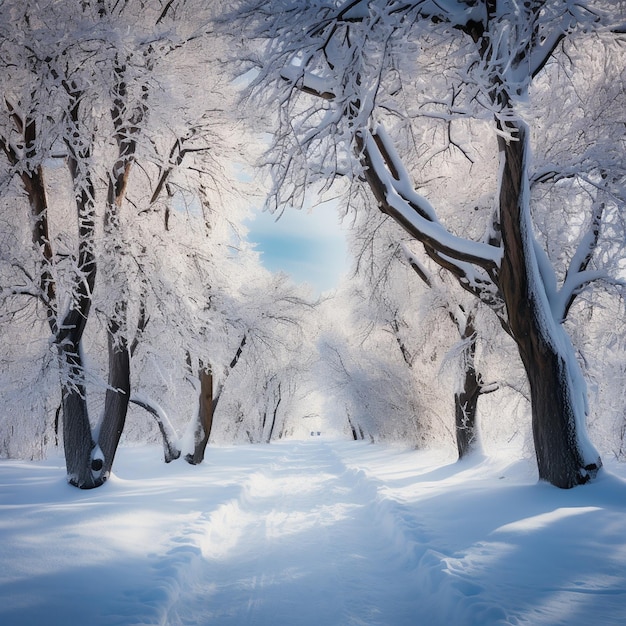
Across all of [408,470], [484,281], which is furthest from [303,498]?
[484,281]

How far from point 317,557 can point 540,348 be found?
4305 mm

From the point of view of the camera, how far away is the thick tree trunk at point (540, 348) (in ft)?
18.9

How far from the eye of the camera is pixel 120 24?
6.20 metres

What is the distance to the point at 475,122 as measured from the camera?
→ 7320mm

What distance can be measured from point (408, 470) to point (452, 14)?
33.6 ft

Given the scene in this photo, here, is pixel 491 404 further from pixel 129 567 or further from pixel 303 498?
pixel 129 567

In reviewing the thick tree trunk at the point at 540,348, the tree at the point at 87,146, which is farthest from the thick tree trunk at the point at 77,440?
the thick tree trunk at the point at 540,348

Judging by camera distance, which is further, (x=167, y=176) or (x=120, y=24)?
(x=167, y=176)

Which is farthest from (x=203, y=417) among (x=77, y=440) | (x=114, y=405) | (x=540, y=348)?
(x=540, y=348)

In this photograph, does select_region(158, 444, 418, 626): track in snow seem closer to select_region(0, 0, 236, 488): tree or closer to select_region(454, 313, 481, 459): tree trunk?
select_region(0, 0, 236, 488): tree

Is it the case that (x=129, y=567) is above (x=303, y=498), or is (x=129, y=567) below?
above

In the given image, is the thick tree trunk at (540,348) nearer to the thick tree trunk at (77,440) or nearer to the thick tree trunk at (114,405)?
the thick tree trunk at (114,405)

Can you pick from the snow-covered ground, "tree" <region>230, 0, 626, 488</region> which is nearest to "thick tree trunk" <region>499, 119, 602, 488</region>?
"tree" <region>230, 0, 626, 488</region>

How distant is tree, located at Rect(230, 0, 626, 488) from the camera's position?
172 inches
